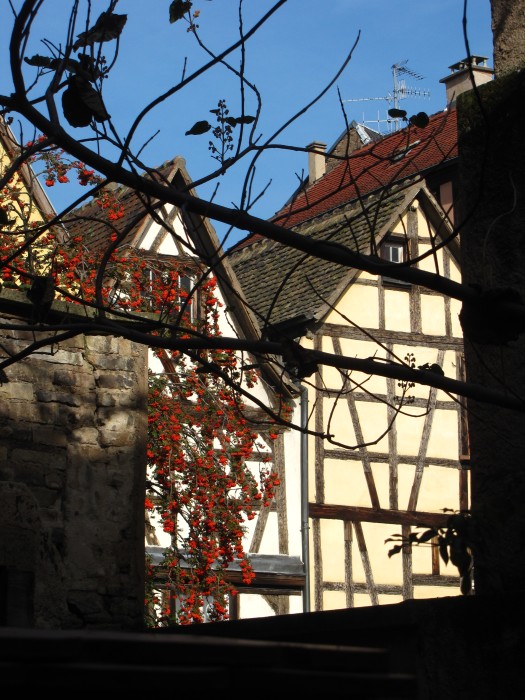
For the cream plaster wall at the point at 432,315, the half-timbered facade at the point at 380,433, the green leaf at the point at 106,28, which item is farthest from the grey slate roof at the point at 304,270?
the green leaf at the point at 106,28

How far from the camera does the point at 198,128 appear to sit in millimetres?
3926

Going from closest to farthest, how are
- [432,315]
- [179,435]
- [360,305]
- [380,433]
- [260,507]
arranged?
[179,435] < [260,507] < [380,433] < [360,305] < [432,315]

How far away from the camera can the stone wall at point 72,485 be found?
6.03 m

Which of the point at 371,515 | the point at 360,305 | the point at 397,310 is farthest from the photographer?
the point at 397,310

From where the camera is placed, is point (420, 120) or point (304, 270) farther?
point (304, 270)

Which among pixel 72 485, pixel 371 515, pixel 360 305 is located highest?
pixel 360 305

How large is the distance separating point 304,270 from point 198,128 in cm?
1438

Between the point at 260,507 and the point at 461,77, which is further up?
the point at 461,77

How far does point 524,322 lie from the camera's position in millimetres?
3145

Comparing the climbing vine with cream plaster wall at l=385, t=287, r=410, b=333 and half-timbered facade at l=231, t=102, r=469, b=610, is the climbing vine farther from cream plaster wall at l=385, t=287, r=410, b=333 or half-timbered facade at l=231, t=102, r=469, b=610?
cream plaster wall at l=385, t=287, r=410, b=333

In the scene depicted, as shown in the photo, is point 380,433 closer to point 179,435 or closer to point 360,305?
point 360,305

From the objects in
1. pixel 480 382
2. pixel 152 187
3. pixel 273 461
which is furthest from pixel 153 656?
pixel 273 461

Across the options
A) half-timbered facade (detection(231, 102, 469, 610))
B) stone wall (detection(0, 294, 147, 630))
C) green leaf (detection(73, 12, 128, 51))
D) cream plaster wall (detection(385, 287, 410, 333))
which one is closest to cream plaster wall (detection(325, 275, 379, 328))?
half-timbered facade (detection(231, 102, 469, 610))

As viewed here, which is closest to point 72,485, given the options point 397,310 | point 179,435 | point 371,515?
point 179,435
